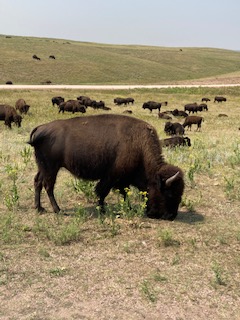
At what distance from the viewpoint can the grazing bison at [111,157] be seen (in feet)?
21.4

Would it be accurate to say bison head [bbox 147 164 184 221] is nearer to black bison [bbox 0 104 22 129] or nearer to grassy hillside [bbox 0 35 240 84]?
black bison [bbox 0 104 22 129]

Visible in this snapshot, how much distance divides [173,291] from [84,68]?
2539 inches

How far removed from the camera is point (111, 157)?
657 centimetres

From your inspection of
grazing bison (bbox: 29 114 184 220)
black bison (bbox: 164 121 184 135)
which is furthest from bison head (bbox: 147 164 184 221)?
black bison (bbox: 164 121 184 135)

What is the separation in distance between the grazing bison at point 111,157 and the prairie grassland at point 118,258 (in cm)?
44

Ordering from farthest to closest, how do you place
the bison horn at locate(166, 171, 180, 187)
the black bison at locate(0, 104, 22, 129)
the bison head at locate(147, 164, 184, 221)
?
the black bison at locate(0, 104, 22, 129)
the bison head at locate(147, 164, 184, 221)
the bison horn at locate(166, 171, 180, 187)

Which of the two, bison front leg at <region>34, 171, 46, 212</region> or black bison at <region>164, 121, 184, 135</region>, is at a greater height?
bison front leg at <region>34, 171, 46, 212</region>

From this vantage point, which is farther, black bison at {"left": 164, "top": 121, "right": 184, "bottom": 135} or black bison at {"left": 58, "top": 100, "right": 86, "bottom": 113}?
black bison at {"left": 58, "top": 100, "right": 86, "bottom": 113}

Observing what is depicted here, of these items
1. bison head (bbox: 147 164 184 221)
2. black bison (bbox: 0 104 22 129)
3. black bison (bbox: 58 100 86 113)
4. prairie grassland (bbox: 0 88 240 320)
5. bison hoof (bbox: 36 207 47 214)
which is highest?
bison head (bbox: 147 164 184 221)

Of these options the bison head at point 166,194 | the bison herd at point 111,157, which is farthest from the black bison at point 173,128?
the bison head at point 166,194

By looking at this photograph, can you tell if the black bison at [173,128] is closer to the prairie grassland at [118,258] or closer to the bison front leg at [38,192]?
the prairie grassland at [118,258]

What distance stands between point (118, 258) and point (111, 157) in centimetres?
193

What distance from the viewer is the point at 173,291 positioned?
4.43 metres

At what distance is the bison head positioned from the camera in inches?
249
